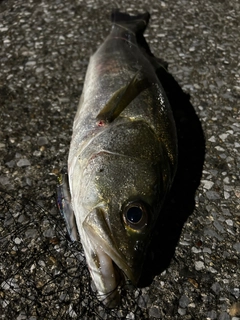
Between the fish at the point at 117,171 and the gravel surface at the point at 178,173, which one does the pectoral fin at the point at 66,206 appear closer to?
the fish at the point at 117,171

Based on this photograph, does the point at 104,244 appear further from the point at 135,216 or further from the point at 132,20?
the point at 132,20

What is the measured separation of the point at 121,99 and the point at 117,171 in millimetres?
738

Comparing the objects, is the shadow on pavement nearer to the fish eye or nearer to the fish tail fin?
the fish eye

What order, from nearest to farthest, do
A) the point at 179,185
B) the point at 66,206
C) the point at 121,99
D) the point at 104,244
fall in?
the point at 104,244, the point at 66,206, the point at 121,99, the point at 179,185

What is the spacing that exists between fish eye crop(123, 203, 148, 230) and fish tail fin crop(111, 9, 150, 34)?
2917mm

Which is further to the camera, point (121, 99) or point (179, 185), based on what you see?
point (179, 185)

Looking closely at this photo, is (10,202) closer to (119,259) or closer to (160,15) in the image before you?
(119,259)

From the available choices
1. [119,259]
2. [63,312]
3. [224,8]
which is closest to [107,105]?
[119,259]

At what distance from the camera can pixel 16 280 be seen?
2840mm

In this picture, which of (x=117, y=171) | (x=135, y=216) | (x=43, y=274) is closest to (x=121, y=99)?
(x=117, y=171)

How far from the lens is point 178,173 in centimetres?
363

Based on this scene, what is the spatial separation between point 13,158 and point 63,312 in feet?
4.96

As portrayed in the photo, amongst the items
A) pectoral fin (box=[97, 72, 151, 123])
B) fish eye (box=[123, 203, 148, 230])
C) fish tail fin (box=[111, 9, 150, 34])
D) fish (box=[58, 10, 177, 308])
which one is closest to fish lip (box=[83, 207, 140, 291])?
fish (box=[58, 10, 177, 308])

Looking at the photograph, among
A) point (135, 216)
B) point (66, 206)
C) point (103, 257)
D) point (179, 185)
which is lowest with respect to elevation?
point (179, 185)
